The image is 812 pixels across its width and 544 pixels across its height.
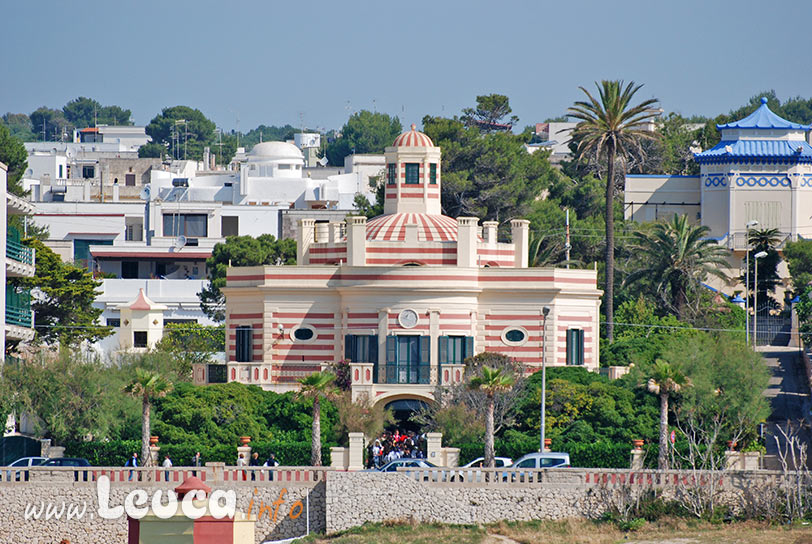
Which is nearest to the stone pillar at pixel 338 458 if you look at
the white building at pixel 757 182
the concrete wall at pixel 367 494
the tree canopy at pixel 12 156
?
the concrete wall at pixel 367 494

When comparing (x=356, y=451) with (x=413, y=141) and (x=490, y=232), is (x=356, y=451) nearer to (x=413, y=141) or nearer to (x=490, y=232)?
(x=490, y=232)

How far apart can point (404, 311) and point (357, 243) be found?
416 cm

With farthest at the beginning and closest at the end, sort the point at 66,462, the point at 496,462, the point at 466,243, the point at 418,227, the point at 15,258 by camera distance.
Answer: the point at 418,227 < the point at 466,243 < the point at 15,258 < the point at 496,462 < the point at 66,462

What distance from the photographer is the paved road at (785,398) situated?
6744cm

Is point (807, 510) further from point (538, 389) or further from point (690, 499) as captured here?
point (538, 389)

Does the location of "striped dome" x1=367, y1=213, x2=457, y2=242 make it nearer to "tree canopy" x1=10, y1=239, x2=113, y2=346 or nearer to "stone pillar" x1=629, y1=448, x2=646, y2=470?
"stone pillar" x1=629, y1=448, x2=646, y2=470

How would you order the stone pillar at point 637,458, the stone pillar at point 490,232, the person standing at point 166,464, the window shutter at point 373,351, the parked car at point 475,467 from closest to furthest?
the parked car at point 475,467 < the person standing at point 166,464 < the stone pillar at point 637,458 < the window shutter at point 373,351 < the stone pillar at point 490,232

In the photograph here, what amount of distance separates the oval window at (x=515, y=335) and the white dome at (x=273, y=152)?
285ft

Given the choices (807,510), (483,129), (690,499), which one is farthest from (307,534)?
(483,129)

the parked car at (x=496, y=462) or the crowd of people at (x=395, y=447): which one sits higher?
the crowd of people at (x=395, y=447)

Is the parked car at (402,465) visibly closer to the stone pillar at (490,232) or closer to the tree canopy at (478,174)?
the stone pillar at (490,232)

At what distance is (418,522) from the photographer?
58.9m

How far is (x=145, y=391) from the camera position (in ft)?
207

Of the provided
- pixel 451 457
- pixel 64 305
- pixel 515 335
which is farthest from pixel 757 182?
pixel 451 457
